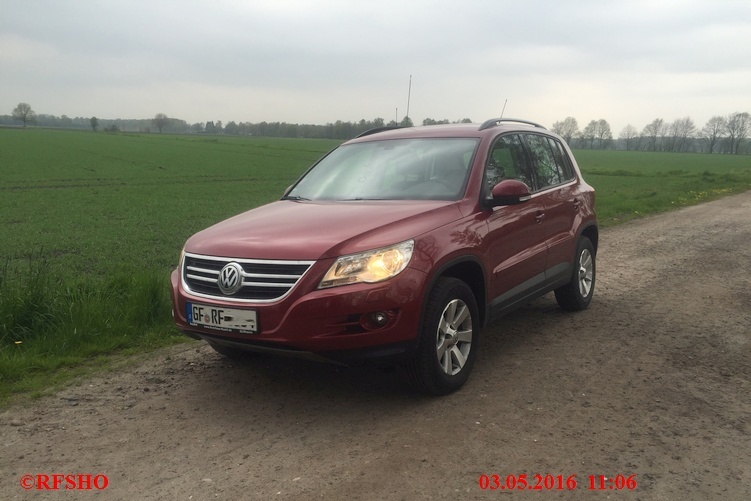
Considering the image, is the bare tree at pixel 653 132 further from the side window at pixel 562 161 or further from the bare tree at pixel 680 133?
the side window at pixel 562 161

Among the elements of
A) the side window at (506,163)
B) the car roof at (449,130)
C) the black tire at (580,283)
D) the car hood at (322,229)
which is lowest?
the black tire at (580,283)

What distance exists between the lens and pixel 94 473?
340cm

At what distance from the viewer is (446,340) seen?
13.9 ft

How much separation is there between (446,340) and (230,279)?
1425mm

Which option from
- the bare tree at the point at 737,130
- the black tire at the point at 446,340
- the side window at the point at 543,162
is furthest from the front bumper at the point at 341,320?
Result: the bare tree at the point at 737,130

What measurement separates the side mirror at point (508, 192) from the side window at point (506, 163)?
14 cm

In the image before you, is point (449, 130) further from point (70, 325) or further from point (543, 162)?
point (70, 325)

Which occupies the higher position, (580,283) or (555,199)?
(555,199)

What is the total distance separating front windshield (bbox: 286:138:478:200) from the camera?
482 centimetres

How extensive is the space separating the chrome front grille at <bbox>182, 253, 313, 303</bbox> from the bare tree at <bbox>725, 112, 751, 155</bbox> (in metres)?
114

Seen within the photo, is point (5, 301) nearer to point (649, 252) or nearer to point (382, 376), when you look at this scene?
point (382, 376)

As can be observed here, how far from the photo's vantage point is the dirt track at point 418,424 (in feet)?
10.5
